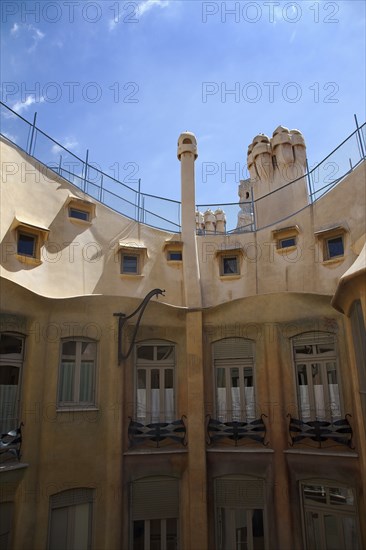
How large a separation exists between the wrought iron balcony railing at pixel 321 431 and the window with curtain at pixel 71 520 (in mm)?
6194

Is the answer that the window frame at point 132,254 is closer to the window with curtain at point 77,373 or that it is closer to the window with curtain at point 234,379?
the window with curtain at point 77,373

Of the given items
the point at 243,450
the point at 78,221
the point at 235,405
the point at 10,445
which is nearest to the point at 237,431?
the point at 243,450

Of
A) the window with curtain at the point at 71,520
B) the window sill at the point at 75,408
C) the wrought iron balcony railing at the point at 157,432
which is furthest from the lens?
the wrought iron balcony railing at the point at 157,432

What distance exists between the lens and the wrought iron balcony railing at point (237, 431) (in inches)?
484

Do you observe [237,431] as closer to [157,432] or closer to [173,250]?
[157,432]

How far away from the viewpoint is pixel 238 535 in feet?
38.7

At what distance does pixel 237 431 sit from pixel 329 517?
331 cm

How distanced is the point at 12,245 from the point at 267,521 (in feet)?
35.9

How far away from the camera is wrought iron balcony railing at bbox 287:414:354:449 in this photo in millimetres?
11328

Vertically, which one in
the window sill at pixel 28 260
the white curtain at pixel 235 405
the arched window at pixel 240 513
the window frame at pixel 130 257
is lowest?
the arched window at pixel 240 513

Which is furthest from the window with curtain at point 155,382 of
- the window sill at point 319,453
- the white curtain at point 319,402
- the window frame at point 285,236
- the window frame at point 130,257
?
the window frame at point 285,236

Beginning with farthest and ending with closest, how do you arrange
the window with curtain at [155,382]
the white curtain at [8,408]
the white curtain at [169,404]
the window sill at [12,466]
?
the white curtain at [169,404], the window with curtain at [155,382], the white curtain at [8,408], the window sill at [12,466]

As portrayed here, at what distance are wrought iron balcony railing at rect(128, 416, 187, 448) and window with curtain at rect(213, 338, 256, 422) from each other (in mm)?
1305

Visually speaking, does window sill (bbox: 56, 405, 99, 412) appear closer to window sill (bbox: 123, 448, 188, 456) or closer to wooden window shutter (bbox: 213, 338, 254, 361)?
window sill (bbox: 123, 448, 188, 456)
